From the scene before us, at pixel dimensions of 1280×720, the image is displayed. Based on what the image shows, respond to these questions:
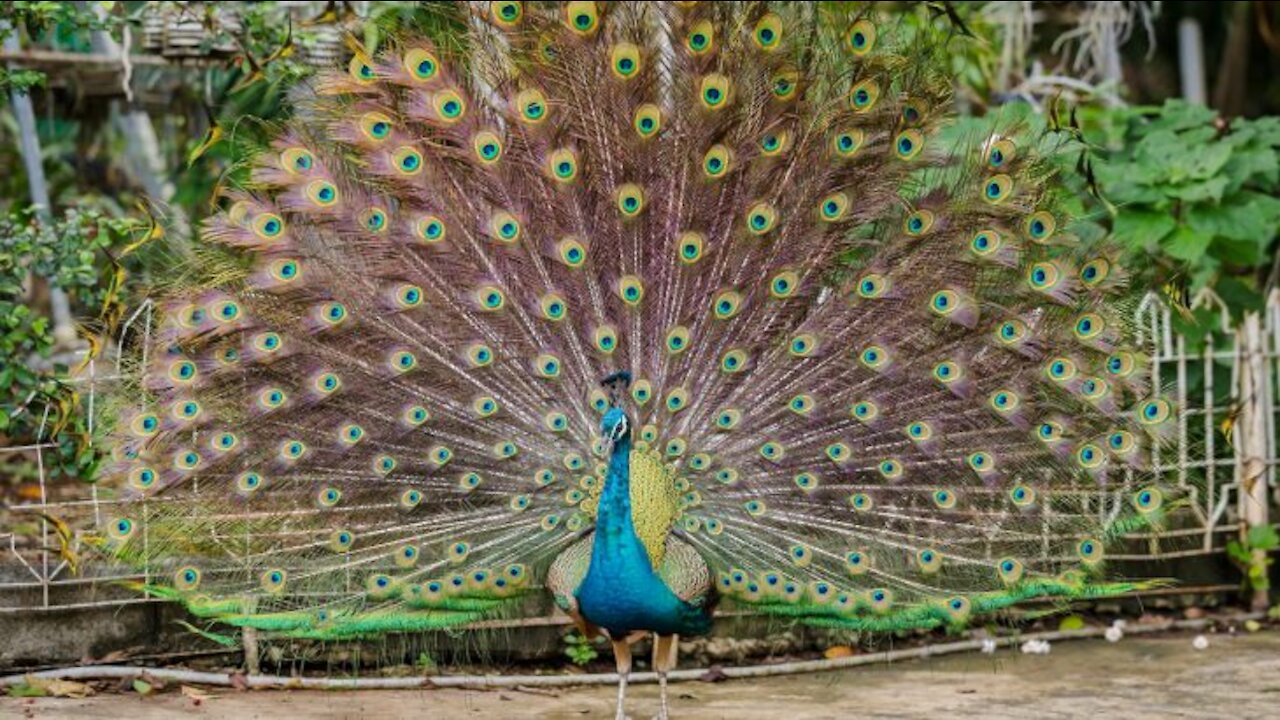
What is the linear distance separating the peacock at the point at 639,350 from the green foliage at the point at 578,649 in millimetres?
938

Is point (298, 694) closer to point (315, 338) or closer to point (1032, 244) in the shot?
point (315, 338)

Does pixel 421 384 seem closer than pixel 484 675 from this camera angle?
Yes

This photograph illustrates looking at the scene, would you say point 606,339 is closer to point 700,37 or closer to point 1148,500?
point 700,37

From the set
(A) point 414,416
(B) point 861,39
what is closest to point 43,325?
(A) point 414,416

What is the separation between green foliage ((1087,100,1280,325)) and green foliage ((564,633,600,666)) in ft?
9.05

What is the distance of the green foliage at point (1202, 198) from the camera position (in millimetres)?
7625

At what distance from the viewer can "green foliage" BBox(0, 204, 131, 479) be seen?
6.60 meters

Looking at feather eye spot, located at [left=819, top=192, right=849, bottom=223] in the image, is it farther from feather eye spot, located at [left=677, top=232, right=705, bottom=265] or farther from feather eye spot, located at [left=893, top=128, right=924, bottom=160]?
feather eye spot, located at [left=677, top=232, right=705, bottom=265]

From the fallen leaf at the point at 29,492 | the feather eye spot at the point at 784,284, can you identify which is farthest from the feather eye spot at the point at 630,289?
the fallen leaf at the point at 29,492

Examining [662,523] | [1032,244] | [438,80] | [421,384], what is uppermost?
[438,80]

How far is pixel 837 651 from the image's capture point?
7246 mm

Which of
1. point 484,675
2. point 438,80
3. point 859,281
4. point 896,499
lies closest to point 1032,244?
point 859,281

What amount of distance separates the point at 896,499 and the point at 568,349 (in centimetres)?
120

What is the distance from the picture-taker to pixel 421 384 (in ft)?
19.6
